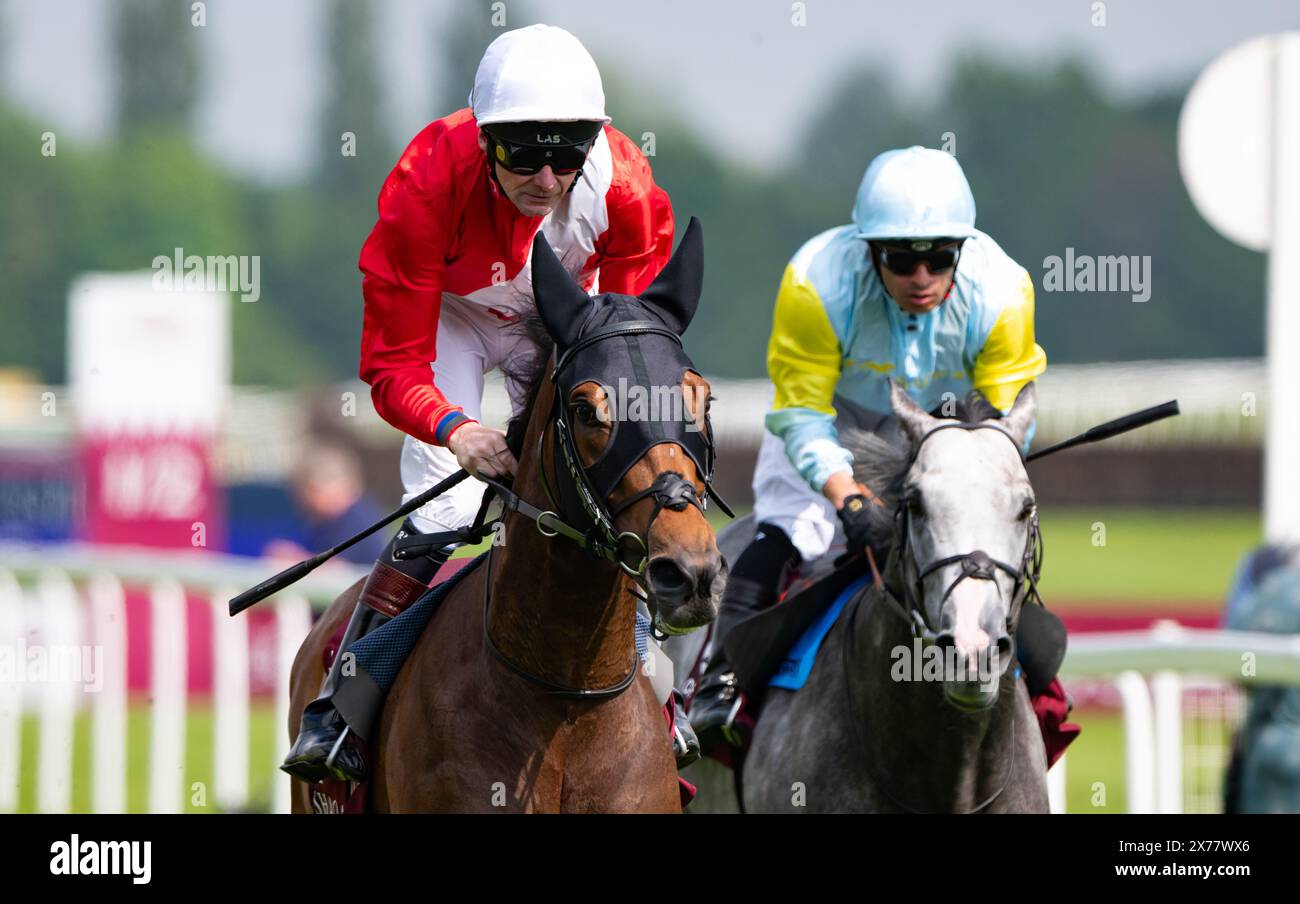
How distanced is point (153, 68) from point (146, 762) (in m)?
45.0

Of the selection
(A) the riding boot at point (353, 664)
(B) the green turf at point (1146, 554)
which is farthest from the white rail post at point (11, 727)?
(B) the green turf at point (1146, 554)

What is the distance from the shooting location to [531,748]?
3957 millimetres

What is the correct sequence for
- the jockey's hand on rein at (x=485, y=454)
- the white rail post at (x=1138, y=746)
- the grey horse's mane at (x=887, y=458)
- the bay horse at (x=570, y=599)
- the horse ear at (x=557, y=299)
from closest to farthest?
the bay horse at (x=570, y=599) → the horse ear at (x=557, y=299) → the jockey's hand on rein at (x=485, y=454) → the grey horse's mane at (x=887, y=458) → the white rail post at (x=1138, y=746)

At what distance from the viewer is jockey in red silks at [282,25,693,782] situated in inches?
169

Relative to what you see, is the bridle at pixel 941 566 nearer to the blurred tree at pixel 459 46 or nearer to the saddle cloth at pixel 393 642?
the saddle cloth at pixel 393 642

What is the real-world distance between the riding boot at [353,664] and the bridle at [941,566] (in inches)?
44.1

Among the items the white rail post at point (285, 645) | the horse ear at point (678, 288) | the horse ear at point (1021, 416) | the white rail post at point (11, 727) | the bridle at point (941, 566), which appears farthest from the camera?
the white rail post at point (11, 727)

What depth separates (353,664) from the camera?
4.45m

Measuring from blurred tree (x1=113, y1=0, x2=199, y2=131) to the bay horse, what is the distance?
49596 millimetres

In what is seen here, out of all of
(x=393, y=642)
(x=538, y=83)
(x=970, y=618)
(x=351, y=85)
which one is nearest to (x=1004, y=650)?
(x=970, y=618)

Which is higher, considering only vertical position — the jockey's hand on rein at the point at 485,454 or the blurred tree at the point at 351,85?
the blurred tree at the point at 351,85

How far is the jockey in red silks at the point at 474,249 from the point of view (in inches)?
169

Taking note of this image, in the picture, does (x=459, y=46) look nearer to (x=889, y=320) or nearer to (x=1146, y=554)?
(x=1146, y=554)
